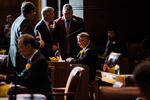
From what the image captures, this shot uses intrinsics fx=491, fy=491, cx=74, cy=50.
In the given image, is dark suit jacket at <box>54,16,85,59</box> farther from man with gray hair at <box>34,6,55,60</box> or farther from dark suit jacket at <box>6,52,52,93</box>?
dark suit jacket at <box>6,52,52,93</box>

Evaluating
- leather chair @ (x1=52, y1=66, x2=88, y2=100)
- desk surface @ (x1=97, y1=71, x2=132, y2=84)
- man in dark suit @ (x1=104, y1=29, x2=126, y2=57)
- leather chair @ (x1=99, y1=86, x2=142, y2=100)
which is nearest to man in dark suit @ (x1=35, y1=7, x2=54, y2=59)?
desk surface @ (x1=97, y1=71, x2=132, y2=84)

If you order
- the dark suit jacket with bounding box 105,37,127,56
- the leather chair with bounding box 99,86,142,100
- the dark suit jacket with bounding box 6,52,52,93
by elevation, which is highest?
the leather chair with bounding box 99,86,142,100

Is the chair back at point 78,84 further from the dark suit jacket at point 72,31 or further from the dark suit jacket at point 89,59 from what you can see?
the dark suit jacket at point 72,31

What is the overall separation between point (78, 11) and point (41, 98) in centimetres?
669

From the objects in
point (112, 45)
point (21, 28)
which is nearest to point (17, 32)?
point (21, 28)

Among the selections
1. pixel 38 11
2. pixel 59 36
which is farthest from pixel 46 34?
pixel 38 11

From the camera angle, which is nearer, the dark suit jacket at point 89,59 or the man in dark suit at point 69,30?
the dark suit jacket at point 89,59

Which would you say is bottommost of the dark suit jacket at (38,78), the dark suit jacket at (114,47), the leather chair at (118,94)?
the dark suit jacket at (114,47)

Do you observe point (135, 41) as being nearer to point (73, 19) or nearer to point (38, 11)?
point (38, 11)

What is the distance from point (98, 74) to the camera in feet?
23.3

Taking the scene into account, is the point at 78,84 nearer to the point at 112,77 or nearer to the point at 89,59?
the point at 112,77

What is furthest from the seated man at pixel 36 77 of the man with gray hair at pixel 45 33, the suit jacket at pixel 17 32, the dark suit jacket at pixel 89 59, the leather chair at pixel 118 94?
the man with gray hair at pixel 45 33

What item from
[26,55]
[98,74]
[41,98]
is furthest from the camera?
[98,74]

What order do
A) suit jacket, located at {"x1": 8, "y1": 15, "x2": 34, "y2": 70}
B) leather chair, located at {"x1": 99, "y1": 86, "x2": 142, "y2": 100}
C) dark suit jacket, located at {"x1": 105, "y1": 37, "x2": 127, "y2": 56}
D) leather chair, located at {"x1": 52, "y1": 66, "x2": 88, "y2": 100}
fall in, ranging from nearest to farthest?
1. leather chair, located at {"x1": 99, "y1": 86, "x2": 142, "y2": 100}
2. leather chair, located at {"x1": 52, "y1": 66, "x2": 88, "y2": 100}
3. suit jacket, located at {"x1": 8, "y1": 15, "x2": 34, "y2": 70}
4. dark suit jacket, located at {"x1": 105, "y1": 37, "x2": 127, "y2": 56}
